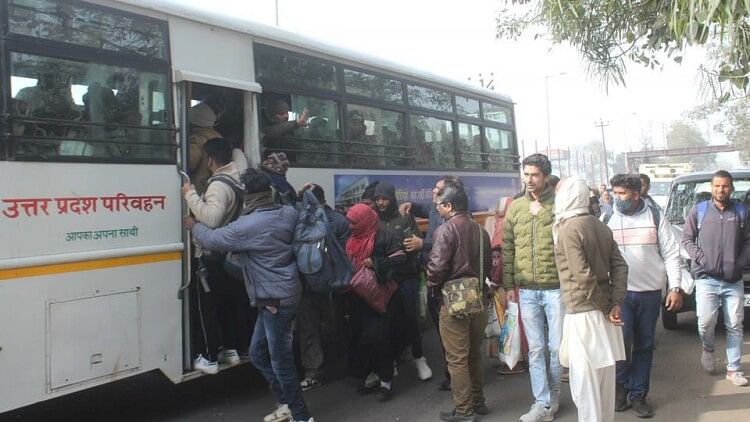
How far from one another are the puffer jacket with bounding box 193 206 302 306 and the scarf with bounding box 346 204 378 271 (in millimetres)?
989

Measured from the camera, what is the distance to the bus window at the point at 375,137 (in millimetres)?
6164

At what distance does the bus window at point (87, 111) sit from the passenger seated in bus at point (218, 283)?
0.36 metres

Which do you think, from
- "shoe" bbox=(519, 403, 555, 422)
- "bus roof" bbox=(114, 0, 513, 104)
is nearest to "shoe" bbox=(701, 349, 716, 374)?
"shoe" bbox=(519, 403, 555, 422)

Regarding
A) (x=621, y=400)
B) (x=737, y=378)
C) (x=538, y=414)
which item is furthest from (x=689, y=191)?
(x=538, y=414)

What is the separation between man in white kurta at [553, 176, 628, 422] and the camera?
12.6 feet

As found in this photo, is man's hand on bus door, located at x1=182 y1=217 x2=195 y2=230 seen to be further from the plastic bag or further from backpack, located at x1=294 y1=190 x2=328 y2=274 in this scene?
the plastic bag

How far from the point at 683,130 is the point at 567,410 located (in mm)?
80498

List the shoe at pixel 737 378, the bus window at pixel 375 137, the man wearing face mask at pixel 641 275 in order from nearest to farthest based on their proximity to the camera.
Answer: the man wearing face mask at pixel 641 275
the shoe at pixel 737 378
the bus window at pixel 375 137

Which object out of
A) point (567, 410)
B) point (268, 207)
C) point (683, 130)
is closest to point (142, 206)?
point (268, 207)

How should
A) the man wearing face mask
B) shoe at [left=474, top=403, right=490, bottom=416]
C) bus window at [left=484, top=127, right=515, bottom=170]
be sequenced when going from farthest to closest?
bus window at [left=484, top=127, right=515, bottom=170] < shoe at [left=474, top=403, right=490, bottom=416] < the man wearing face mask

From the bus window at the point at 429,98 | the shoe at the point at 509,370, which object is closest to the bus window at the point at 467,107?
the bus window at the point at 429,98

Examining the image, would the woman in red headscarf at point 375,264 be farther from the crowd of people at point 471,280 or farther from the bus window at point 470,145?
the bus window at point 470,145

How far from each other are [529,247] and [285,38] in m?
2.84

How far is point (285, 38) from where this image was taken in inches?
215
